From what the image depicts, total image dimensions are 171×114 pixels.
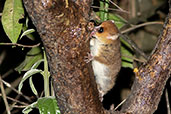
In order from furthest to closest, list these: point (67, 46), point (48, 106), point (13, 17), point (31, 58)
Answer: point (31, 58) → point (13, 17) → point (48, 106) → point (67, 46)

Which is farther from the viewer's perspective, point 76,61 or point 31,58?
point 31,58

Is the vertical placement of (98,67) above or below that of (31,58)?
below

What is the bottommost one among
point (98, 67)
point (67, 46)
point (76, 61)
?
point (98, 67)

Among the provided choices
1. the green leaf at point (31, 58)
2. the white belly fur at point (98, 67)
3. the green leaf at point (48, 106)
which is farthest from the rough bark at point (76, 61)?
the green leaf at point (31, 58)

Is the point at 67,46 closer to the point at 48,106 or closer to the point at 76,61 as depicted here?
the point at 76,61

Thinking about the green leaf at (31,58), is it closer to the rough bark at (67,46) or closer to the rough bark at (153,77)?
the rough bark at (67,46)

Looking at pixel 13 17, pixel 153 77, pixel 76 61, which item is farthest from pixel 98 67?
pixel 76 61

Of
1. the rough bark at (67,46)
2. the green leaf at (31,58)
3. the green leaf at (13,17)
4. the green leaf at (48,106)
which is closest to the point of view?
the rough bark at (67,46)

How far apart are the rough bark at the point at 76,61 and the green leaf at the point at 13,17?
1.76 feet

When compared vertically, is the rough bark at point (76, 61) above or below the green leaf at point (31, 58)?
above

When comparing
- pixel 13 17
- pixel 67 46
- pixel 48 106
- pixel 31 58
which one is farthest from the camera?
pixel 31 58

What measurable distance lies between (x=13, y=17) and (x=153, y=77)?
1.13 meters

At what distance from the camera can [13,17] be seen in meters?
2.26

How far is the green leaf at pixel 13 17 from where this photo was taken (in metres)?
2.21
